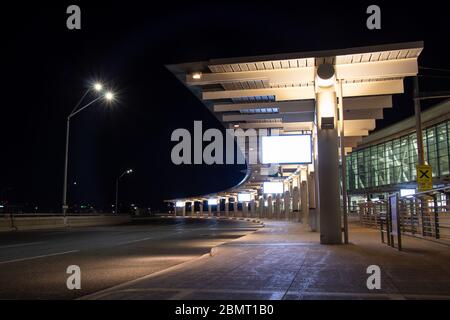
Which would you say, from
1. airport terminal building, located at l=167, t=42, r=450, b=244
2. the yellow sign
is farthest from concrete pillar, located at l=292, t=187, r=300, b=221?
the yellow sign

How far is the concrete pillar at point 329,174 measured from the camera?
1490 centimetres

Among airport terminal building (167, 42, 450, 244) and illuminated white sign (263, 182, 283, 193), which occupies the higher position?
airport terminal building (167, 42, 450, 244)

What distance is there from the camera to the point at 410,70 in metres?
15.5

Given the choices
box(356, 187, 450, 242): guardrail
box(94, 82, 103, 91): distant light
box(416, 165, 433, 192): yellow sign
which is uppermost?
box(94, 82, 103, 91): distant light

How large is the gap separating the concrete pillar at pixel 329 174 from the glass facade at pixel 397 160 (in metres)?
36.0

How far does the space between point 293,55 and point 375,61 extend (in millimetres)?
2767

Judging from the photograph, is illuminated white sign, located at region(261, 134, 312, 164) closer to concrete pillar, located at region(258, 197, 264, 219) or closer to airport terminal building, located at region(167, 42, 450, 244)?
airport terminal building, located at region(167, 42, 450, 244)

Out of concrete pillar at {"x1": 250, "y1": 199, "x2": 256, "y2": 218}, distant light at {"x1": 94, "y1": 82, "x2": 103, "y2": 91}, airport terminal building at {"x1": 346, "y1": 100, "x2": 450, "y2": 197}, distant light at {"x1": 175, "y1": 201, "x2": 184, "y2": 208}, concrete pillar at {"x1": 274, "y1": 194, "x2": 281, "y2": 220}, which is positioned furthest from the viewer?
distant light at {"x1": 175, "y1": 201, "x2": 184, "y2": 208}

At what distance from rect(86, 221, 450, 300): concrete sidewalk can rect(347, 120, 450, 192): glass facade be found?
131 feet

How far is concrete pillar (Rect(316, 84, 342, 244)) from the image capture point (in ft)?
48.9

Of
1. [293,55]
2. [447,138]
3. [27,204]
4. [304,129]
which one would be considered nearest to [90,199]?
[27,204]

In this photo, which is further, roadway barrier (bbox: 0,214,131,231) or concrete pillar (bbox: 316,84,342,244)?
roadway barrier (bbox: 0,214,131,231)
